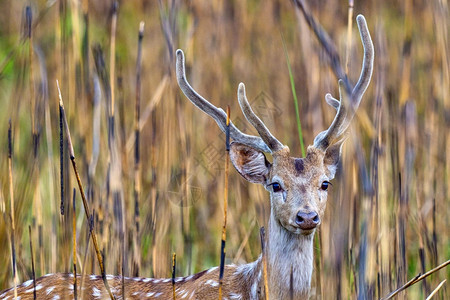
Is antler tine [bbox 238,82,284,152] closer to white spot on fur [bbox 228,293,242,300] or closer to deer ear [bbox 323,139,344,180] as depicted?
deer ear [bbox 323,139,344,180]

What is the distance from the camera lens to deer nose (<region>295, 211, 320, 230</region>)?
3.79 meters

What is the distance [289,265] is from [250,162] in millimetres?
515

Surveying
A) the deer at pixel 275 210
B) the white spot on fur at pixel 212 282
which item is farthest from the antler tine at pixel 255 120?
the white spot on fur at pixel 212 282

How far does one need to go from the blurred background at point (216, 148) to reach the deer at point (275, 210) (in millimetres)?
142

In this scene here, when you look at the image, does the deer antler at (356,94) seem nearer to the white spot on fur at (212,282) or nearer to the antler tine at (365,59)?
the antler tine at (365,59)

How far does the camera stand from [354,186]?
416 centimetres

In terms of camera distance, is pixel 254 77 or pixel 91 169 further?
pixel 254 77

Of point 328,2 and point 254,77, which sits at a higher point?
point 328,2

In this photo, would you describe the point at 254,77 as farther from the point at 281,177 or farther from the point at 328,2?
the point at 281,177

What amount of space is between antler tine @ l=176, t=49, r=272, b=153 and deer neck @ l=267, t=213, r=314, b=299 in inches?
14.1

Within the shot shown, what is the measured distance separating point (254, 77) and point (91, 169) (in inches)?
100

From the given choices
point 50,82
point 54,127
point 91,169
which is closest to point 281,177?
point 91,169

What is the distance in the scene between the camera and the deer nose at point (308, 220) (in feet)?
12.4

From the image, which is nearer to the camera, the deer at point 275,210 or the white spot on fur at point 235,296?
the deer at point 275,210
